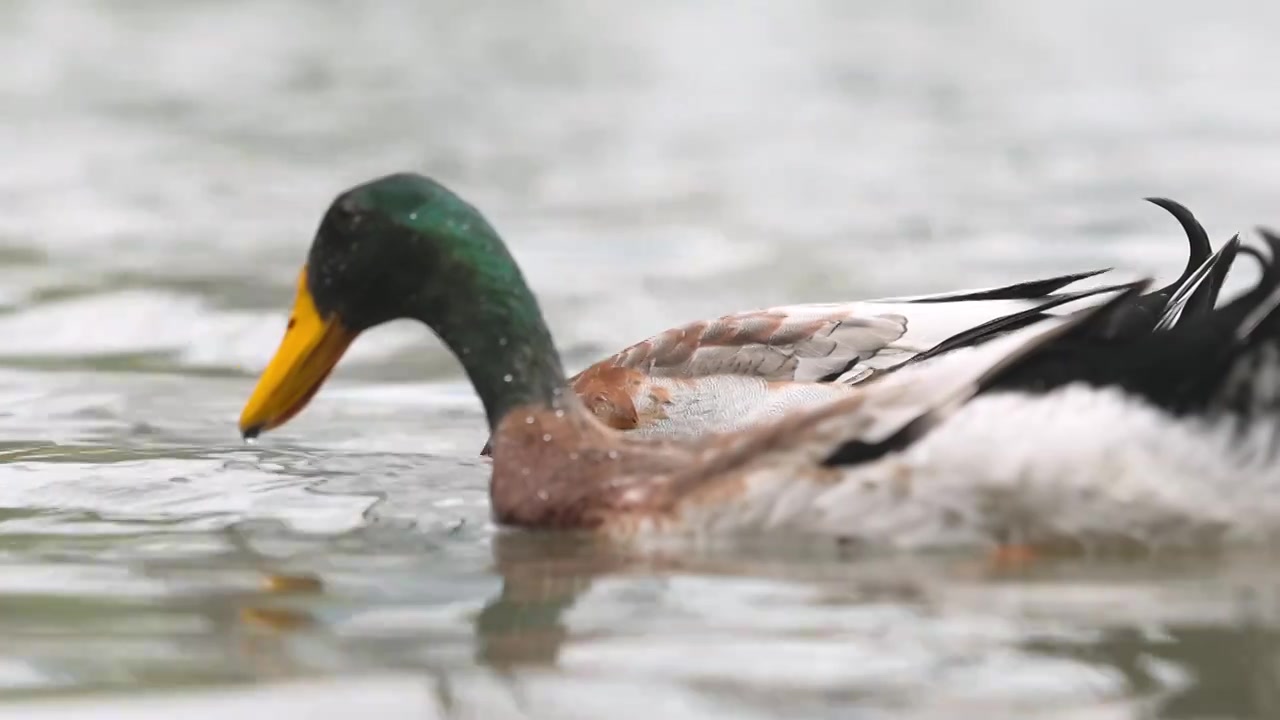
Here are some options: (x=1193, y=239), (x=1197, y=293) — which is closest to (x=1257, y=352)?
(x=1197, y=293)

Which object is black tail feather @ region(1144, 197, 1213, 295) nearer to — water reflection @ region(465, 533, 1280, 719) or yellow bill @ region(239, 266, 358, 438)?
water reflection @ region(465, 533, 1280, 719)

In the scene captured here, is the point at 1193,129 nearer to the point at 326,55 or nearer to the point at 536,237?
the point at 536,237

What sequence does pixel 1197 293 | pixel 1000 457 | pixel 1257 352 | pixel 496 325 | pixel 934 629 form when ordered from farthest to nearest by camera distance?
pixel 1197 293
pixel 496 325
pixel 1000 457
pixel 1257 352
pixel 934 629

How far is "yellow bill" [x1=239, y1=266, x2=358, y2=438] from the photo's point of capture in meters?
7.34

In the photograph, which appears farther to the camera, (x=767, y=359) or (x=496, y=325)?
(x=767, y=359)

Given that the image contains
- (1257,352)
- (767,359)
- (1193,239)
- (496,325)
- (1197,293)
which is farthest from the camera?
(767,359)

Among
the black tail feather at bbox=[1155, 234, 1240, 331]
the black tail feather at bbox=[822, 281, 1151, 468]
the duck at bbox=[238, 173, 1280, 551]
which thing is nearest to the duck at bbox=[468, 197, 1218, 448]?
the black tail feather at bbox=[1155, 234, 1240, 331]

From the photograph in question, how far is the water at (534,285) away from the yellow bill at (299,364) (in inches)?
13.7

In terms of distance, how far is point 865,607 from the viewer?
19.4 feet

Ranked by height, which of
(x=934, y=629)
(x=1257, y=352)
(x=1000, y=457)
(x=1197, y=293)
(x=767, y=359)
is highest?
(x=1197, y=293)

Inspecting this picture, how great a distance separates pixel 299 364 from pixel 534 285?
294 inches

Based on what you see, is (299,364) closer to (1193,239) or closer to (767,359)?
(767,359)

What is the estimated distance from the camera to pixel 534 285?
1480 cm

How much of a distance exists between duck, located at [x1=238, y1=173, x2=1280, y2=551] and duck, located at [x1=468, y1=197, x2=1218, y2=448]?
6.50 feet
